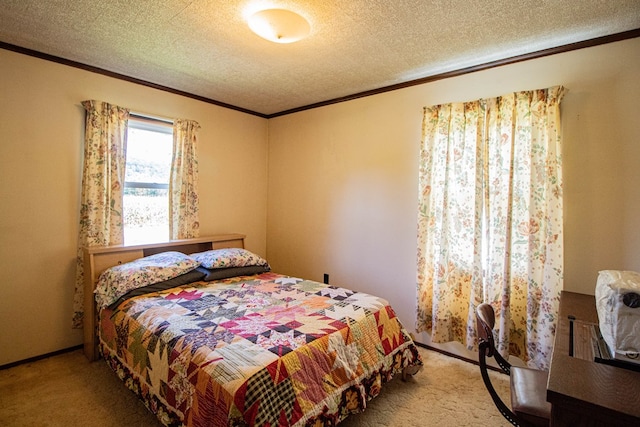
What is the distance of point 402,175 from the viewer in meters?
3.03

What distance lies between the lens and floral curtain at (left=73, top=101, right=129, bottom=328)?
266 cm

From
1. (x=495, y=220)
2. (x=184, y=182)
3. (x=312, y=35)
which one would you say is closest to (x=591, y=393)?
(x=495, y=220)

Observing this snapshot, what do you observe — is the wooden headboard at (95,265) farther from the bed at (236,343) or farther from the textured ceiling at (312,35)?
the textured ceiling at (312,35)

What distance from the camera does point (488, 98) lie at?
2527 millimetres

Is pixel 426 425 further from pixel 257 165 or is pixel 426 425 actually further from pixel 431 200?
pixel 257 165

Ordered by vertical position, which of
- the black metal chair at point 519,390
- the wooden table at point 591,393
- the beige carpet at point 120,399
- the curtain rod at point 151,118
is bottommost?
the beige carpet at point 120,399

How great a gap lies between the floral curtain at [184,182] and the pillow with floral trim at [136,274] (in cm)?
62

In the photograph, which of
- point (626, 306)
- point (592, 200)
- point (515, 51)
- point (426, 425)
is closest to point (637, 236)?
point (592, 200)

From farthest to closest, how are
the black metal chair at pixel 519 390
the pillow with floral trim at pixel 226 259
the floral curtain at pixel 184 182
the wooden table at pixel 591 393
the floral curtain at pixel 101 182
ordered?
the floral curtain at pixel 184 182 < the pillow with floral trim at pixel 226 259 < the floral curtain at pixel 101 182 < the black metal chair at pixel 519 390 < the wooden table at pixel 591 393

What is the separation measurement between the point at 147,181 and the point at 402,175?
8.51 ft

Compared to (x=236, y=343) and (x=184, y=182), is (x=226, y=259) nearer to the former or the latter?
(x=184, y=182)

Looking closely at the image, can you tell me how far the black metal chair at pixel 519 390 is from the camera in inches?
53.2

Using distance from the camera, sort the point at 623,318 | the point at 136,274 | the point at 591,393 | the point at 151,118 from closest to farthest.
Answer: the point at 591,393
the point at 623,318
the point at 136,274
the point at 151,118

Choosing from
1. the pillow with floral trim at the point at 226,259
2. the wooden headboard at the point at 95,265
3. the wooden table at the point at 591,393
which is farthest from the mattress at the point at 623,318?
the wooden headboard at the point at 95,265
